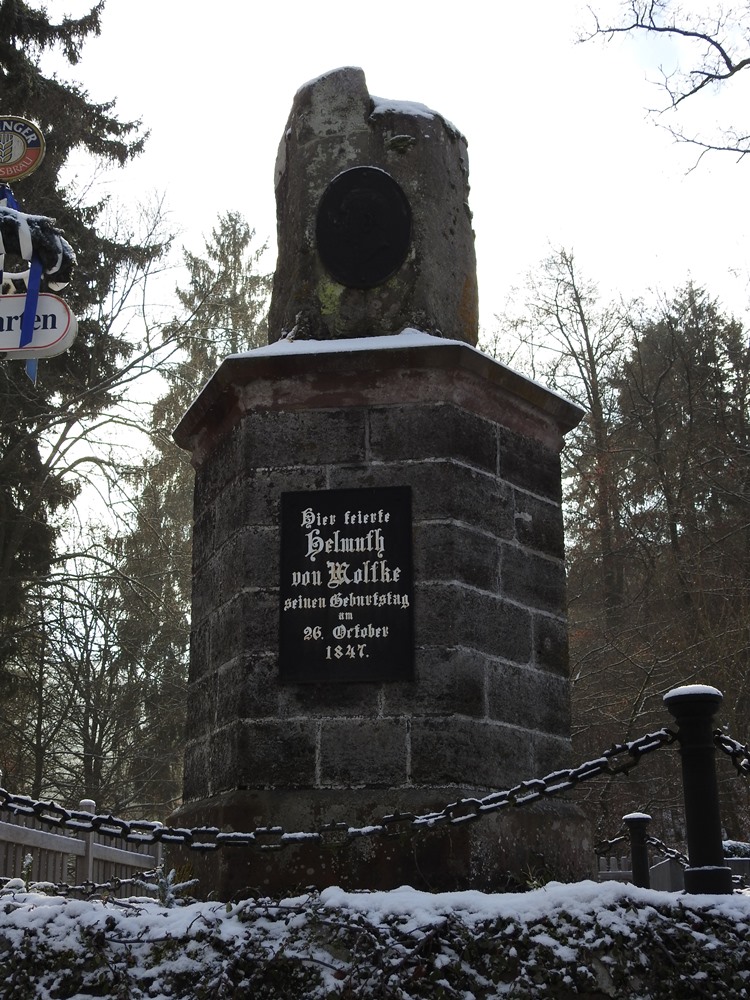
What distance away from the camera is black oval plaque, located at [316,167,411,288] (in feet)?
19.2

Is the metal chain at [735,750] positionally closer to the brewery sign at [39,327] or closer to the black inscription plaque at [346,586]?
the black inscription plaque at [346,586]

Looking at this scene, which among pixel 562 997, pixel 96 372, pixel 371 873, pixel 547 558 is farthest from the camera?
pixel 96 372

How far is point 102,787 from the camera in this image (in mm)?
19672

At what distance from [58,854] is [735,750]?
277 inches

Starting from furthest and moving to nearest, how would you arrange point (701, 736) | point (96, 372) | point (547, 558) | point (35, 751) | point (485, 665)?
1. point (35, 751)
2. point (96, 372)
3. point (547, 558)
4. point (485, 665)
5. point (701, 736)

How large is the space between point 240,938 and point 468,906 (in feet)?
2.36

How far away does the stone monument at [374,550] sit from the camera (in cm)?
488

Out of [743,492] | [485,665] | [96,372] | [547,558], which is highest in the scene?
[96,372]

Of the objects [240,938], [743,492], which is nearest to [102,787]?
[743,492]

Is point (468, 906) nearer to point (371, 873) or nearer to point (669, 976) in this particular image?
point (669, 976)

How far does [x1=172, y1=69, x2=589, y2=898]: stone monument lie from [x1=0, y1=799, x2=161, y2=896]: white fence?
2577mm

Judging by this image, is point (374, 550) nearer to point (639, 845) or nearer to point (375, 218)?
point (375, 218)

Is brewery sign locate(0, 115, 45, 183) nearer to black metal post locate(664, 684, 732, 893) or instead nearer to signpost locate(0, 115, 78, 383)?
signpost locate(0, 115, 78, 383)

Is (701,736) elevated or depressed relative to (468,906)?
elevated
